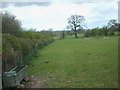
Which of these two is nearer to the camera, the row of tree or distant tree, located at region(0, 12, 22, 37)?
distant tree, located at region(0, 12, 22, 37)

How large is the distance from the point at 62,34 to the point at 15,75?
5977 cm

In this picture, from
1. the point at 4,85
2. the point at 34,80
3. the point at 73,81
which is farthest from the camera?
the point at 34,80

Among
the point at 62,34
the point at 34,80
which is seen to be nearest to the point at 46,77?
the point at 34,80

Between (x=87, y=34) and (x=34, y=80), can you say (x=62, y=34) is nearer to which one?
(x=87, y=34)

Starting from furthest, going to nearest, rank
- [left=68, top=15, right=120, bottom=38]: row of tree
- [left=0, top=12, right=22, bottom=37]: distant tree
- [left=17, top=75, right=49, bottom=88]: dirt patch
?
1. [left=68, top=15, right=120, bottom=38]: row of tree
2. [left=0, top=12, right=22, bottom=37]: distant tree
3. [left=17, top=75, right=49, bottom=88]: dirt patch

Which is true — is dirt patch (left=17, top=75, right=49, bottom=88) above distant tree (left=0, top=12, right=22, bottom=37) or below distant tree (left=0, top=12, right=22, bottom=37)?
below

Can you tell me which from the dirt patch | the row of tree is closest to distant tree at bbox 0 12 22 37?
the dirt patch

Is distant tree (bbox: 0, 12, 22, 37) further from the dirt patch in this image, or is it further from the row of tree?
the row of tree

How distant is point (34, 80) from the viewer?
8.30 meters

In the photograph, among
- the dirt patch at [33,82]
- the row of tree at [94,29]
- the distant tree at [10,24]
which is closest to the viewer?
the dirt patch at [33,82]

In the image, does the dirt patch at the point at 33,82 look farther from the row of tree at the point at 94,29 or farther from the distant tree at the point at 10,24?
the row of tree at the point at 94,29

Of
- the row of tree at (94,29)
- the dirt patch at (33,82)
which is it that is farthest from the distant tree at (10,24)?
the row of tree at (94,29)

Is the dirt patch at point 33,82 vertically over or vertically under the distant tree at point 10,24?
under

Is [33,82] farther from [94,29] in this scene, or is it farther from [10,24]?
[94,29]
